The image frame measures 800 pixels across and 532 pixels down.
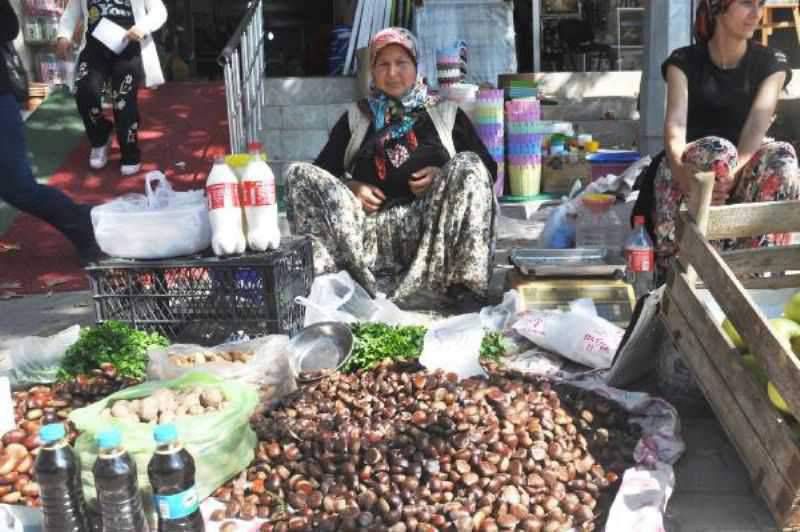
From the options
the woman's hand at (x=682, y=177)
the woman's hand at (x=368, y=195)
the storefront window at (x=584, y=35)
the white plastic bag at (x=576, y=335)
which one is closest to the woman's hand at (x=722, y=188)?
the woman's hand at (x=682, y=177)

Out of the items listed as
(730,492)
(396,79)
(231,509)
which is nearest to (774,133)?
(396,79)

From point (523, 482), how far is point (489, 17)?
6780 mm

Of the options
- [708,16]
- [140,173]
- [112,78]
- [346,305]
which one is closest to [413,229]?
[346,305]

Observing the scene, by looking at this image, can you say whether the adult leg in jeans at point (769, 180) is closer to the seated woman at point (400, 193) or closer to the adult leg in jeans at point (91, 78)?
the seated woman at point (400, 193)

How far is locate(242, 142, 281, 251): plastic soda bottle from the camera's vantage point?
11.2 ft

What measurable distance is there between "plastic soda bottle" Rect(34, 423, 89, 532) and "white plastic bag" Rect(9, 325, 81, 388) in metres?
1.42

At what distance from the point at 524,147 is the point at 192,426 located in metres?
4.20

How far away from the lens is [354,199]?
13.7 ft

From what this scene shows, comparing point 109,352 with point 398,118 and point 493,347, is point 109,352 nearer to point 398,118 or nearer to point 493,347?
point 493,347

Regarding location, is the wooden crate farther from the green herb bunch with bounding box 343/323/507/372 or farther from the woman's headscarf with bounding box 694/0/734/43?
the woman's headscarf with bounding box 694/0/734/43

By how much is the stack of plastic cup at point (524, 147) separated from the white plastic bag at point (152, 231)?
3.11 meters

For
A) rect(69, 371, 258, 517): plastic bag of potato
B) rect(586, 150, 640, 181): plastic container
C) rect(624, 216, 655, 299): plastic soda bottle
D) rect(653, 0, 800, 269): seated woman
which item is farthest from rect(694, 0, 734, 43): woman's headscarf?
rect(69, 371, 258, 517): plastic bag of potato

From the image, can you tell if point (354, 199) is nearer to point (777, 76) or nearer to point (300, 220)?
point (300, 220)

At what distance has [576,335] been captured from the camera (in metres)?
3.33
